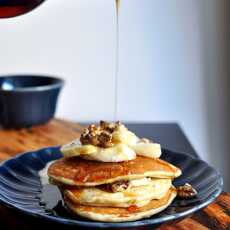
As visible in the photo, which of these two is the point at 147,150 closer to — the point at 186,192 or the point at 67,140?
the point at 186,192

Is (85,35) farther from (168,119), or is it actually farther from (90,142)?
(90,142)

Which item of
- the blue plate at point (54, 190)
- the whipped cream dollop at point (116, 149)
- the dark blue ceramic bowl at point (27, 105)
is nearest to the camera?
the blue plate at point (54, 190)

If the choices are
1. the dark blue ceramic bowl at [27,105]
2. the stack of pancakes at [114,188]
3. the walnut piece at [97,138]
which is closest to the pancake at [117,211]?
the stack of pancakes at [114,188]

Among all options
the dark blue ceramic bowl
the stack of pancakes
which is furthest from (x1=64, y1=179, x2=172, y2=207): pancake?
the dark blue ceramic bowl

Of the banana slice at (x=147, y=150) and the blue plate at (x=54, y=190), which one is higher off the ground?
the banana slice at (x=147, y=150)

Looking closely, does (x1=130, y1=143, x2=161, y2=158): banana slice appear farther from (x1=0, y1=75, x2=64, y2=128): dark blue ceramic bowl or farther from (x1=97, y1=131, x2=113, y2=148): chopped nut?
(x1=0, y1=75, x2=64, y2=128): dark blue ceramic bowl

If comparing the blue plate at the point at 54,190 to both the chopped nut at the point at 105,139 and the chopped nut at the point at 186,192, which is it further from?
the chopped nut at the point at 105,139
